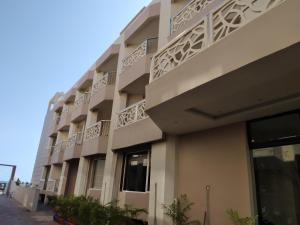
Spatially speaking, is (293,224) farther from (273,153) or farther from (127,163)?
(127,163)

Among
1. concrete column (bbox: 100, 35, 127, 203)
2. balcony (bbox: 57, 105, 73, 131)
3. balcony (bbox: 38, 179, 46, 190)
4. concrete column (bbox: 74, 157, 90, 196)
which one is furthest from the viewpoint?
balcony (bbox: 38, 179, 46, 190)

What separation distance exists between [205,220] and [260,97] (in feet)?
12.2

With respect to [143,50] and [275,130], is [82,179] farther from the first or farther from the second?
[275,130]

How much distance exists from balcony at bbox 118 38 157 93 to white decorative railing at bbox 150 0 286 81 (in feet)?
11.2

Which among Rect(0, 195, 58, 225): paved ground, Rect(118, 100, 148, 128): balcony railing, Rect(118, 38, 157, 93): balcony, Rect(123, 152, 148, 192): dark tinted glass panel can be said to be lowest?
Rect(0, 195, 58, 225): paved ground

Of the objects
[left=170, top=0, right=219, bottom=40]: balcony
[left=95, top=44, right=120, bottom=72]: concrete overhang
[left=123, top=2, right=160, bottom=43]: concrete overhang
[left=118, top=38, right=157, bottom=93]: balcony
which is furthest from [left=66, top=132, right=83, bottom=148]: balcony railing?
[left=170, top=0, right=219, bottom=40]: balcony

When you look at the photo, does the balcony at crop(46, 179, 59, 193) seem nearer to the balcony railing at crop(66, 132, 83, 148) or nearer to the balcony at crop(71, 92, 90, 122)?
the balcony railing at crop(66, 132, 83, 148)

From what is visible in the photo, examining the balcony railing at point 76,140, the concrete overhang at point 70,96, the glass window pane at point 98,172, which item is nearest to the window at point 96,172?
the glass window pane at point 98,172

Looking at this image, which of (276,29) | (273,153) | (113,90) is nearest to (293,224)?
(273,153)

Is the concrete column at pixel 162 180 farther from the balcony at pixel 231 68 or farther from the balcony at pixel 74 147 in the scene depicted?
the balcony at pixel 74 147

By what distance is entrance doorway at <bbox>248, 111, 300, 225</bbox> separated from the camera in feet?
17.0

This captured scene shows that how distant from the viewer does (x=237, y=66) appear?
Result: 157 inches

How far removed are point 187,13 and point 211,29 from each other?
3.68 meters

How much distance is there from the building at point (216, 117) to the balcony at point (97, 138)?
0.89 metres
